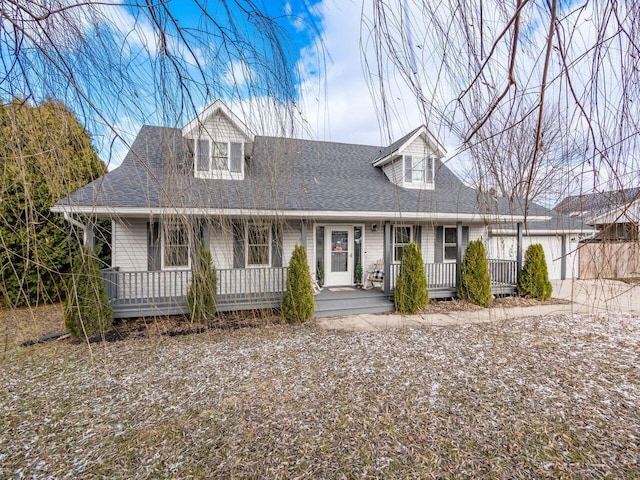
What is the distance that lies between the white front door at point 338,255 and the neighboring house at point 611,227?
26.0ft

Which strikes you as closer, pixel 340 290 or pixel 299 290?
pixel 299 290

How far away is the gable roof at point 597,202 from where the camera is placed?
155 cm

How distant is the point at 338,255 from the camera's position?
1005 cm

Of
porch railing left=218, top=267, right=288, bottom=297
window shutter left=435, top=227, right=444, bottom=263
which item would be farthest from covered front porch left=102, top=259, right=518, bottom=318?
window shutter left=435, top=227, right=444, bottom=263

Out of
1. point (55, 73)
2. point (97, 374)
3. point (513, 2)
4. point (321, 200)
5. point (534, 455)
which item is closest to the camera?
point (513, 2)

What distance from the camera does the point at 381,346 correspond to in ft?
18.4

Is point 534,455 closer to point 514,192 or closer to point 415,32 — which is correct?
point 514,192

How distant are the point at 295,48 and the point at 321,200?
6.62m

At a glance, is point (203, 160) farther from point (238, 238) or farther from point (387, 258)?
point (387, 258)

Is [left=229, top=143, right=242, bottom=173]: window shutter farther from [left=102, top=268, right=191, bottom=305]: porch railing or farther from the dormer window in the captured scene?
[left=102, top=268, right=191, bottom=305]: porch railing

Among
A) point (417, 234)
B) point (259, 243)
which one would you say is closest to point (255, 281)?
point (259, 243)

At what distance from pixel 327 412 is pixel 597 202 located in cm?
324

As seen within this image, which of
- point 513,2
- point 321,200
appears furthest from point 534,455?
point 321,200

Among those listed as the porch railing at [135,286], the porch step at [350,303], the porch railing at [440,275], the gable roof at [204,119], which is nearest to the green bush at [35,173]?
the gable roof at [204,119]
